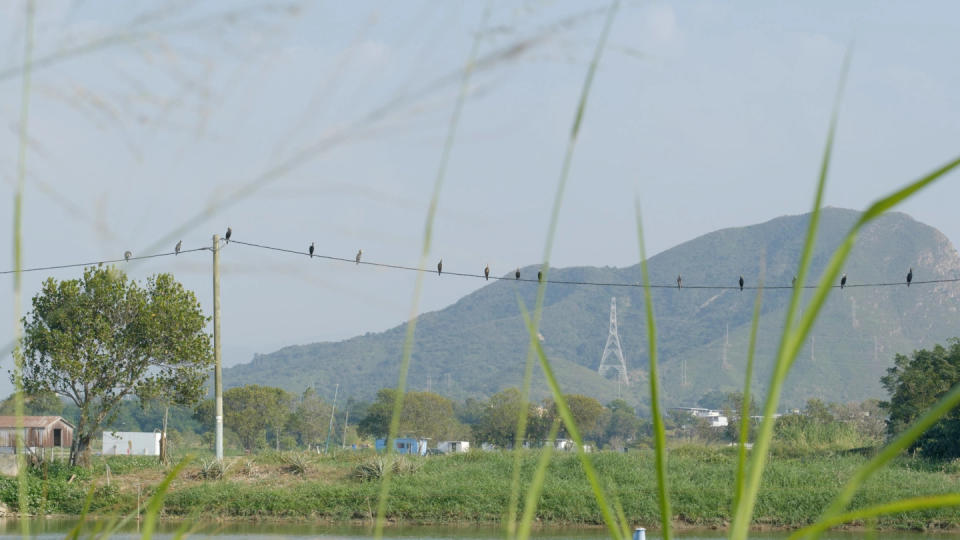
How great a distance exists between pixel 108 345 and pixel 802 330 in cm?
2007

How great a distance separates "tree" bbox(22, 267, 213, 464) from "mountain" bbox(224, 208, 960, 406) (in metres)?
101

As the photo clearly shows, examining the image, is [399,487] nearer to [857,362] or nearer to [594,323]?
[857,362]

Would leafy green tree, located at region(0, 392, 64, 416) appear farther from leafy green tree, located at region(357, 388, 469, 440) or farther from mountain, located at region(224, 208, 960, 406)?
mountain, located at region(224, 208, 960, 406)

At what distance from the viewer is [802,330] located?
75 centimetres

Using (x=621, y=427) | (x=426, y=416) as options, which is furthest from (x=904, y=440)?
(x=621, y=427)

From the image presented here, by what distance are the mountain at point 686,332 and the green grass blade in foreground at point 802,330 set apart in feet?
393

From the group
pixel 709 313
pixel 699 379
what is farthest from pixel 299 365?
pixel 709 313

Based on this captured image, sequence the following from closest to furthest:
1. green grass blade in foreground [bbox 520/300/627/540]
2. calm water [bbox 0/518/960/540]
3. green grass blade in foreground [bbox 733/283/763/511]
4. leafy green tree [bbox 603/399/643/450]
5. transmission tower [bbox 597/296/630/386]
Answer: green grass blade in foreground [bbox 733/283/763/511]
green grass blade in foreground [bbox 520/300/627/540]
calm water [bbox 0/518/960/540]
leafy green tree [bbox 603/399/643/450]
transmission tower [bbox 597/296/630/386]

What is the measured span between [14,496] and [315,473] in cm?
498

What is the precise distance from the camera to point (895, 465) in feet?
60.8

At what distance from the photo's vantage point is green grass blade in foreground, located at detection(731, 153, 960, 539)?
Result: 69 centimetres

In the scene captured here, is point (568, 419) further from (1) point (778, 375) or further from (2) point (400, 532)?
(2) point (400, 532)

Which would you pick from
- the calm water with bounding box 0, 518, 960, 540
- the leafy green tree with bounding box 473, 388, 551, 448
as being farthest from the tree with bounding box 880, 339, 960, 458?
the leafy green tree with bounding box 473, 388, 551, 448

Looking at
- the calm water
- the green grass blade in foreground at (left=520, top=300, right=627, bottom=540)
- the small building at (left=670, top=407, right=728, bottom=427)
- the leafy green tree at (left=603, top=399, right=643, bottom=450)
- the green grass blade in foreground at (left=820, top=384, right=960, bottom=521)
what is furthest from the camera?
the small building at (left=670, top=407, right=728, bottom=427)
